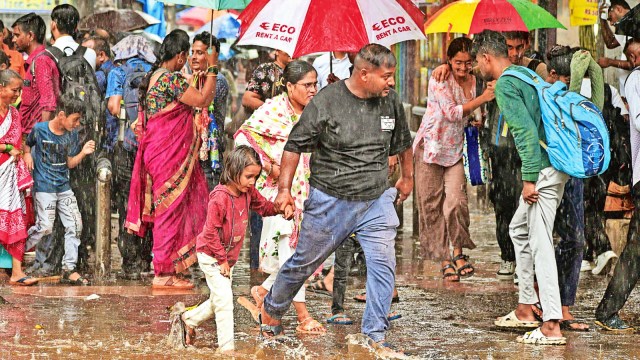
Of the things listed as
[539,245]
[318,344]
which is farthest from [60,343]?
[539,245]

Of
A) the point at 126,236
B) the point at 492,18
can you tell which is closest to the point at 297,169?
the point at 492,18

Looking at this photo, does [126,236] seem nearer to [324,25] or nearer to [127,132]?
[127,132]

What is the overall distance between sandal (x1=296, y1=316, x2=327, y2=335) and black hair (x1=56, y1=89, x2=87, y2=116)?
3523mm

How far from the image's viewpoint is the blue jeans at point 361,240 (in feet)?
26.9

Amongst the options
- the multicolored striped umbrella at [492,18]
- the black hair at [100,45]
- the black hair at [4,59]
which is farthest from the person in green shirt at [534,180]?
the black hair at [100,45]

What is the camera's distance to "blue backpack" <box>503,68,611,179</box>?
8555 millimetres

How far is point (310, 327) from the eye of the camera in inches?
355

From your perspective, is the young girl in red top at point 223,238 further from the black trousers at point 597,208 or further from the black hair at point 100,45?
the black hair at point 100,45

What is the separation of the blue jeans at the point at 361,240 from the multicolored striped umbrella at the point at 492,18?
10.7 ft

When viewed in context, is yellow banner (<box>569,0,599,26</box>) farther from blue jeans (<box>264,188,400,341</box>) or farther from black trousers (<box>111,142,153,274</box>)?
blue jeans (<box>264,188,400,341</box>)

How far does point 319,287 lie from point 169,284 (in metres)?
1.25

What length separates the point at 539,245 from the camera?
28.6 ft

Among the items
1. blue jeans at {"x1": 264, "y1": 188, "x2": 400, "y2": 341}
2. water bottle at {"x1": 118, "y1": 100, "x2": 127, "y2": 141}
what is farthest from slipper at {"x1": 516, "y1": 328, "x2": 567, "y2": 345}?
water bottle at {"x1": 118, "y1": 100, "x2": 127, "y2": 141}

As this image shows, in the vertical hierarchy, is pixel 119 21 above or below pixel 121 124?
above
